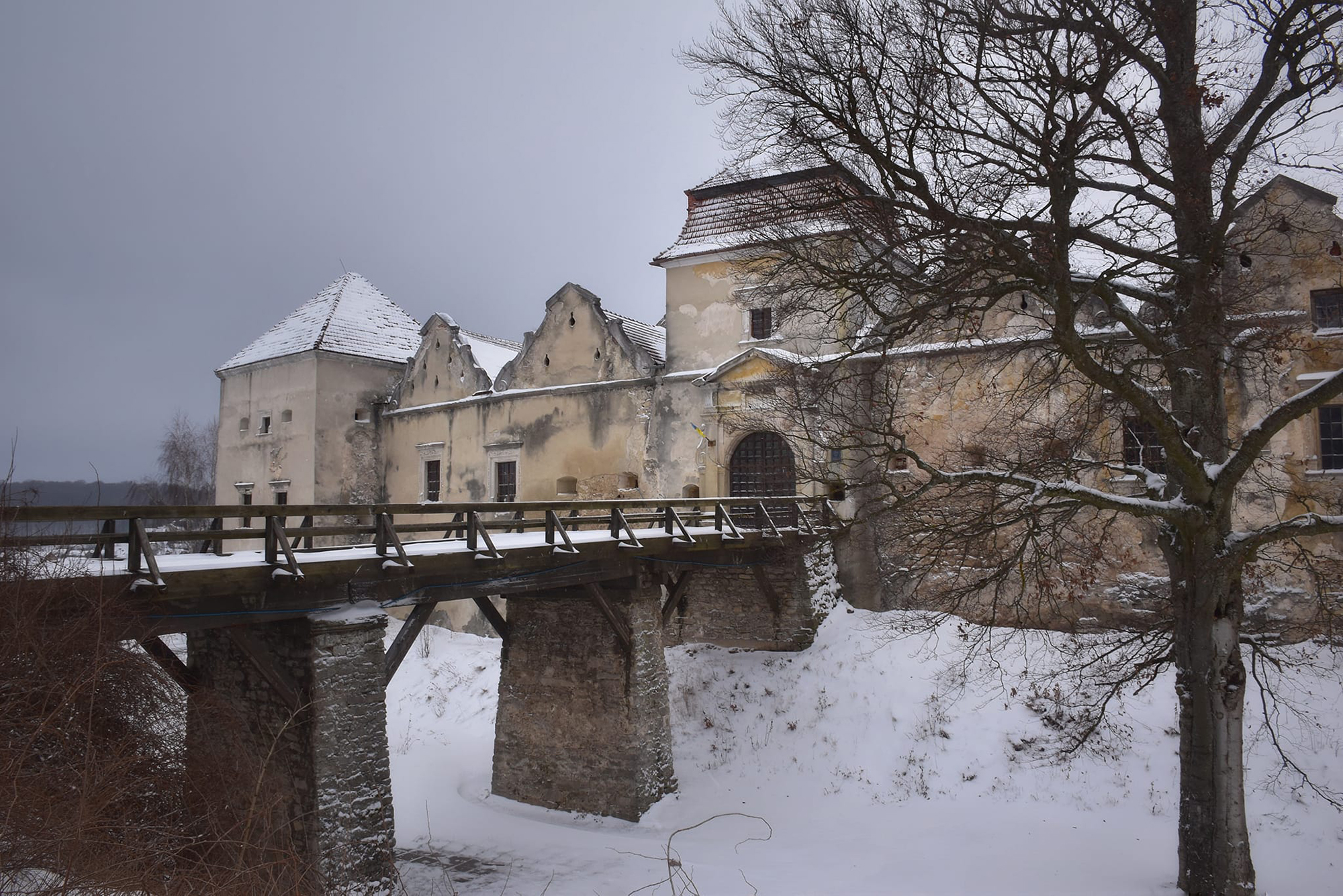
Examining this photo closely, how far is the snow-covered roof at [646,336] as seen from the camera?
18516 mm

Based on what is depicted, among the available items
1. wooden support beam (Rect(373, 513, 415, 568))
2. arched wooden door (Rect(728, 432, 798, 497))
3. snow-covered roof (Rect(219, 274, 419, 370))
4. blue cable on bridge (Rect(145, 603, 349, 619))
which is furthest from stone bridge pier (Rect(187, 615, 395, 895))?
snow-covered roof (Rect(219, 274, 419, 370))

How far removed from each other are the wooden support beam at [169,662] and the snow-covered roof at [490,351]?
42.9 feet

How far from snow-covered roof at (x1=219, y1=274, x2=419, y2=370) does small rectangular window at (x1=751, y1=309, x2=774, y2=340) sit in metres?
11.2

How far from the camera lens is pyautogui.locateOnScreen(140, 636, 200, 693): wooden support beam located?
6438 mm

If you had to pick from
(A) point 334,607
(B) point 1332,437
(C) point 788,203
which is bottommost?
(A) point 334,607

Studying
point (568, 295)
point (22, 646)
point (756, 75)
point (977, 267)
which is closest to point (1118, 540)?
point (977, 267)

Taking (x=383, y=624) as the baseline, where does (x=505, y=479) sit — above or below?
above

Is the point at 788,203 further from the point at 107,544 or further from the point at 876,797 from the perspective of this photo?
the point at 876,797

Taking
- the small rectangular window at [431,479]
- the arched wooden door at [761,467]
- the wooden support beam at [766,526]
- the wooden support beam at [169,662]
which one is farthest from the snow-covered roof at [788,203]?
the small rectangular window at [431,479]

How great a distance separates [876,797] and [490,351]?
53.1ft

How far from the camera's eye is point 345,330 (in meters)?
22.8

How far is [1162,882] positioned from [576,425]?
13499 millimetres

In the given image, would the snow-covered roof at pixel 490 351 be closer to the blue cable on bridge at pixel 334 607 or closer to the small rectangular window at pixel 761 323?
the small rectangular window at pixel 761 323

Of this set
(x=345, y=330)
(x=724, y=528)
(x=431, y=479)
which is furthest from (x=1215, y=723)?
(x=345, y=330)
